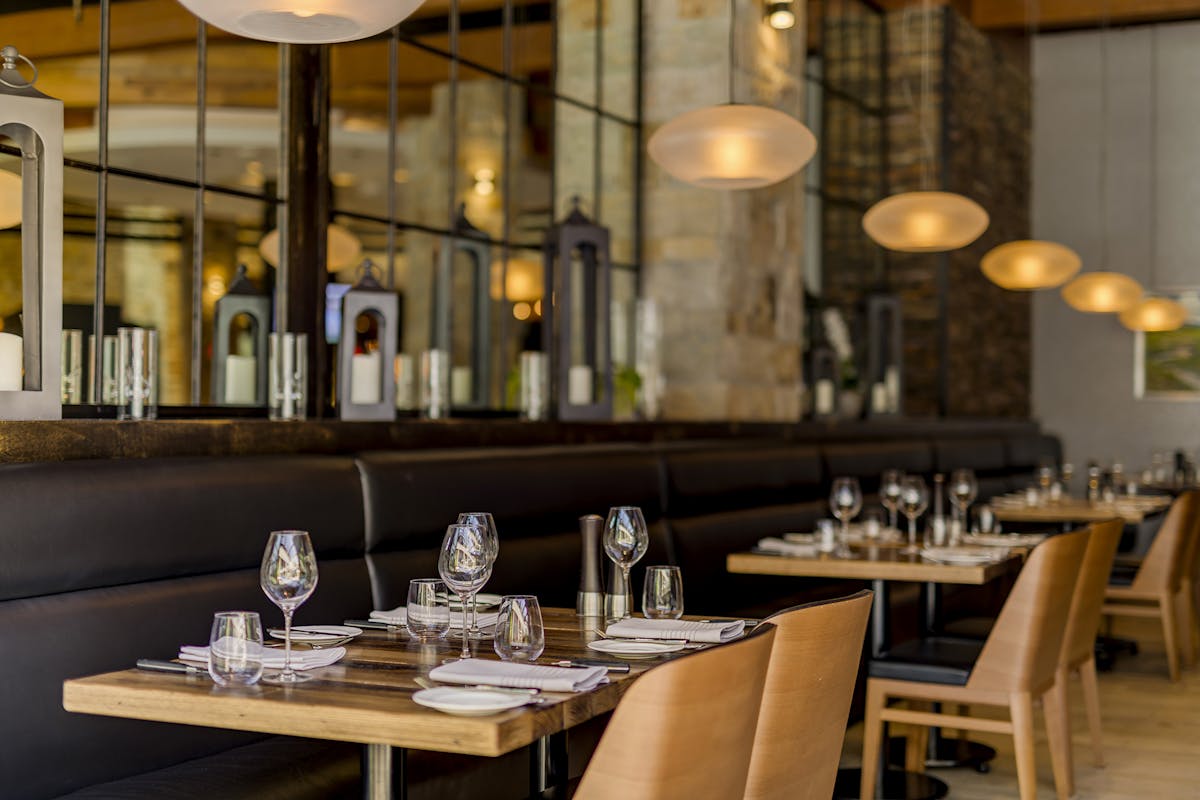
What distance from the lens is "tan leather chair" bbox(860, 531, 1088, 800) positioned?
3861mm

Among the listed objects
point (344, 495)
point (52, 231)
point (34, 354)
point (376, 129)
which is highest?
point (376, 129)

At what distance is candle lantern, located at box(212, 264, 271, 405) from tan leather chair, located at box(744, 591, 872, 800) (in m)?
2.70

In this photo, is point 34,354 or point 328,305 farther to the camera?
point 328,305

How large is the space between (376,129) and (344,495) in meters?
3.81

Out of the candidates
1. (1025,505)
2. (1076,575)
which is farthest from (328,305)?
(1025,505)

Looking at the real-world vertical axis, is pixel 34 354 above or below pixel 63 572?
above

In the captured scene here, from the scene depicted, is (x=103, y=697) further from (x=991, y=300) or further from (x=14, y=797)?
(x=991, y=300)

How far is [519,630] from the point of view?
7.51 ft

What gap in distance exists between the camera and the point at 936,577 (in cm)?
419

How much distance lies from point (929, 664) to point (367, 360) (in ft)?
6.33

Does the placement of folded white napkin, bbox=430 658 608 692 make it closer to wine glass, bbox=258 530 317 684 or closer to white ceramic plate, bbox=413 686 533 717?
white ceramic plate, bbox=413 686 533 717

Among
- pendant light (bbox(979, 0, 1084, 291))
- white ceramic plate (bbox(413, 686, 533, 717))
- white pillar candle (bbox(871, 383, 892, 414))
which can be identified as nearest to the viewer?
white ceramic plate (bbox(413, 686, 533, 717))

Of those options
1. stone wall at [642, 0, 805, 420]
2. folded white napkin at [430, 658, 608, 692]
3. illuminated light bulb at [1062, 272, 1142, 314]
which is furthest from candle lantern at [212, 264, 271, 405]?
illuminated light bulb at [1062, 272, 1142, 314]

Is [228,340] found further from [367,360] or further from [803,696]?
[803,696]
